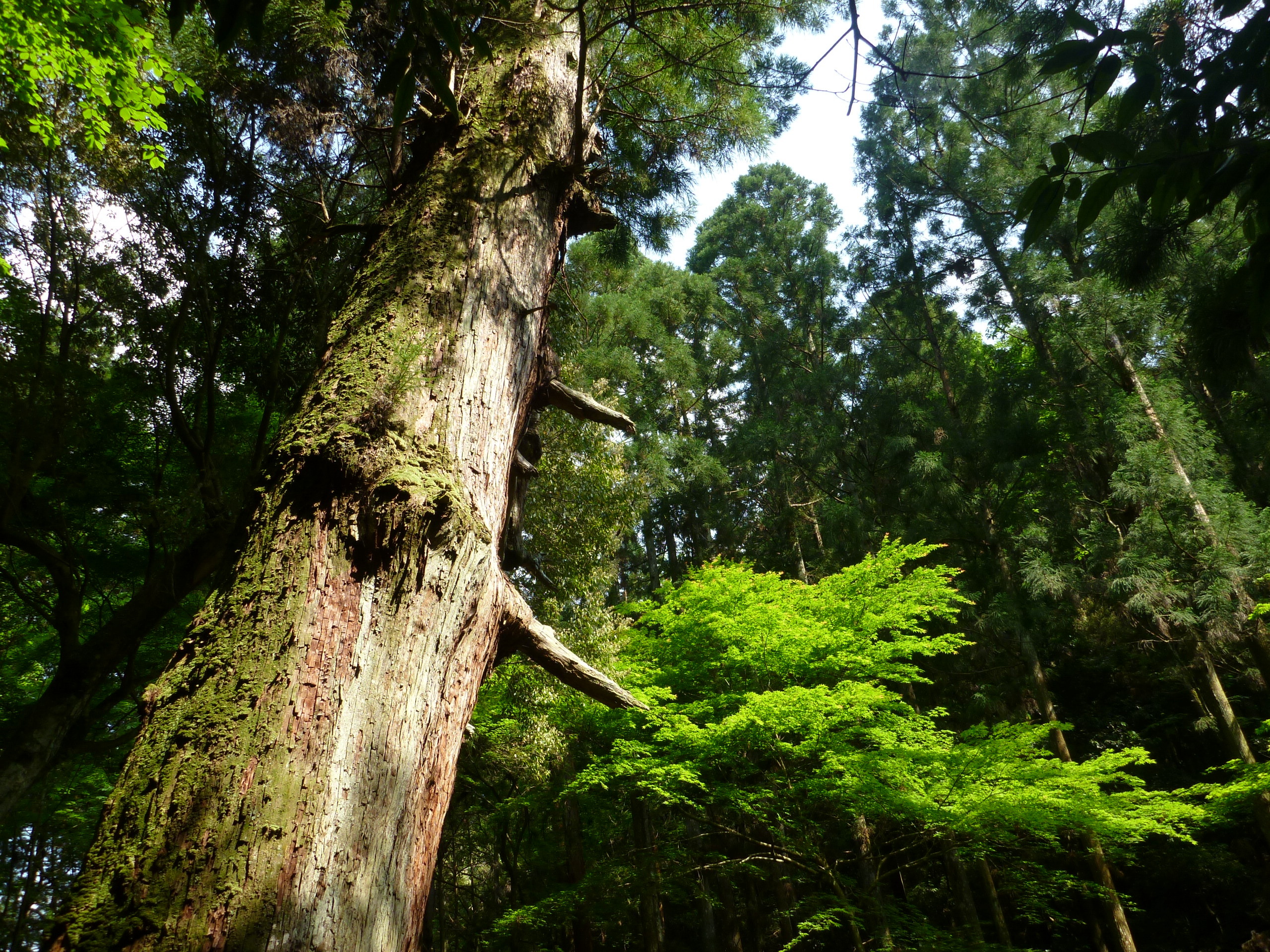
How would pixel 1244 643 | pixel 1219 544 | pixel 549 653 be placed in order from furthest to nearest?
pixel 1244 643, pixel 1219 544, pixel 549 653

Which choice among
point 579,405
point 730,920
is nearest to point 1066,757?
point 730,920

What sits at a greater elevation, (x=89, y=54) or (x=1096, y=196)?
(x=89, y=54)

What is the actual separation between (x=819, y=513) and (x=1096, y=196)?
49.7 ft

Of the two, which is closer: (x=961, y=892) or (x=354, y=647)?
(x=354, y=647)

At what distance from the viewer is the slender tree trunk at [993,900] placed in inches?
383

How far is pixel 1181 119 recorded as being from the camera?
4.22ft

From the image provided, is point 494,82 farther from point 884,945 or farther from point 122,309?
point 884,945

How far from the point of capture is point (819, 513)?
15.8 metres

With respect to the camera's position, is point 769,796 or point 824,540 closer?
point 769,796

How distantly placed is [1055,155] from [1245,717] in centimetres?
1474

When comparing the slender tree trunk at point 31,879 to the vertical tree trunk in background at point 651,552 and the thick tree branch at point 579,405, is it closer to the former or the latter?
the vertical tree trunk in background at point 651,552

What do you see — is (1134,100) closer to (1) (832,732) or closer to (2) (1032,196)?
(2) (1032,196)

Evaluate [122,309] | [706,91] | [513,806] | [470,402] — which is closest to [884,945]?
[513,806]

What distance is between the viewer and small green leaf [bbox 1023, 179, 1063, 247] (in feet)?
4.03
